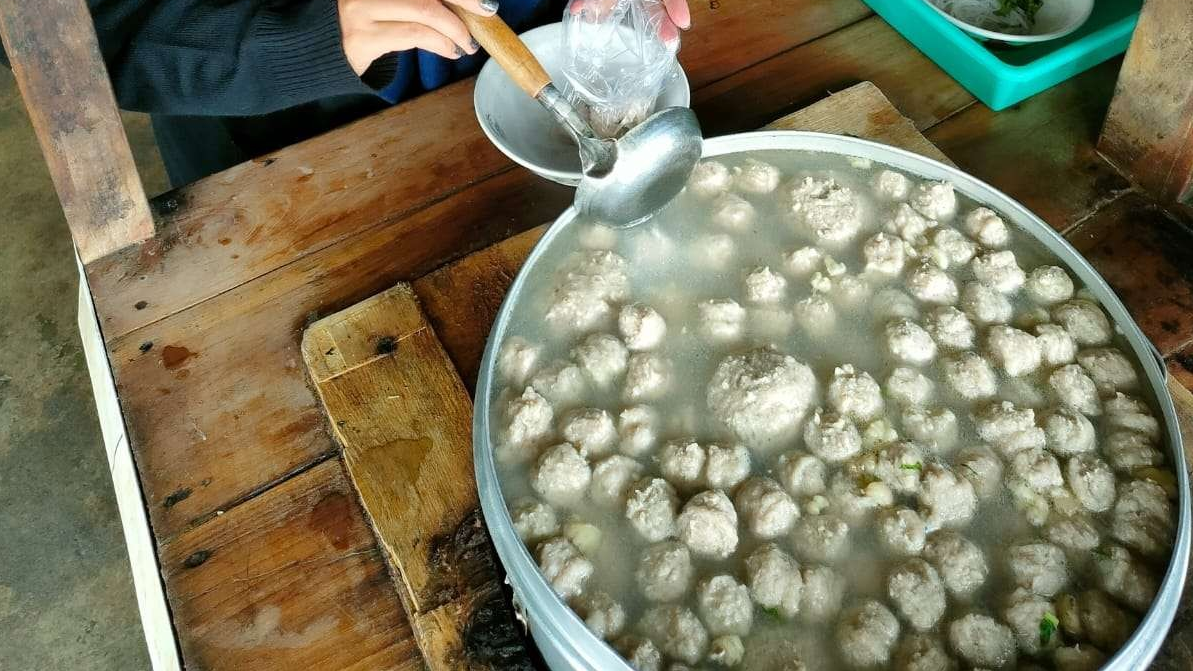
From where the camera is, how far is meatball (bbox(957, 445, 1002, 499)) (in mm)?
876

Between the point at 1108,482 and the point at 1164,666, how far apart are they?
0.79 ft

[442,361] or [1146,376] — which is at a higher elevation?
[1146,376]

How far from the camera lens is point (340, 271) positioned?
1291 millimetres

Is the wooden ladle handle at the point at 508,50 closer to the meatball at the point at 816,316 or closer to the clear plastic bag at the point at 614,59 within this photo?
the clear plastic bag at the point at 614,59

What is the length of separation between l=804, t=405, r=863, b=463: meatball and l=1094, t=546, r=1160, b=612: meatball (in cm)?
24

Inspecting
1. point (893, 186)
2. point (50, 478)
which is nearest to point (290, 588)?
point (893, 186)

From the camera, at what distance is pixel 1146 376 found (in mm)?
913

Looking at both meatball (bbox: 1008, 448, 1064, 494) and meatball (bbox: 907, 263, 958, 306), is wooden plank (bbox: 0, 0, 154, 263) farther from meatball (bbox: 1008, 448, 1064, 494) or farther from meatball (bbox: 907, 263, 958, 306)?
meatball (bbox: 1008, 448, 1064, 494)

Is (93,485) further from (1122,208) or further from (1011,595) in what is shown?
(1122,208)

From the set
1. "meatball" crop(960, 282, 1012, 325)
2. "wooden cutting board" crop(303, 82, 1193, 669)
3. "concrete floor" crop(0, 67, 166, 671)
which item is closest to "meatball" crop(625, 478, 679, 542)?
"wooden cutting board" crop(303, 82, 1193, 669)

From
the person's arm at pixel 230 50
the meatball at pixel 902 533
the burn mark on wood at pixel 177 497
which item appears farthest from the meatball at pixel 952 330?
the burn mark on wood at pixel 177 497

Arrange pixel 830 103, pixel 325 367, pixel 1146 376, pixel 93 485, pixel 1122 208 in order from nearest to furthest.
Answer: pixel 1146 376
pixel 325 367
pixel 1122 208
pixel 830 103
pixel 93 485

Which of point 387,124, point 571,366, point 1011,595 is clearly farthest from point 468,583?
point 387,124

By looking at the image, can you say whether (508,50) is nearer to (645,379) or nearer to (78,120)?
(645,379)
